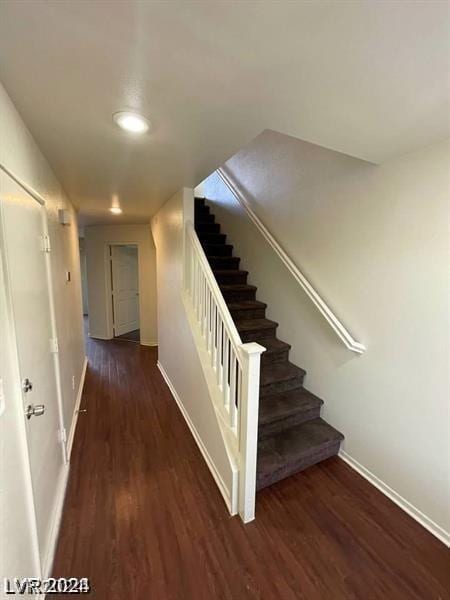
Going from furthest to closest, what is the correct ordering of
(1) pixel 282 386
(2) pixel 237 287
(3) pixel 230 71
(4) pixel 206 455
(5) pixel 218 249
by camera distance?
(5) pixel 218 249 < (2) pixel 237 287 < (1) pixel 282 386 < (4) pixel 206 455 < (3) pixel 230 71

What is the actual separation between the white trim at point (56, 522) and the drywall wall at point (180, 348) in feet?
3.25

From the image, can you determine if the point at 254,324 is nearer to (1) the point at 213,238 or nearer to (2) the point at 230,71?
(1) the point at 213,238

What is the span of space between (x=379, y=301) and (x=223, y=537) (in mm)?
1754

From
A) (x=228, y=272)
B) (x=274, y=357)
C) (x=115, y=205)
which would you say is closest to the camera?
(x=274, y=357)

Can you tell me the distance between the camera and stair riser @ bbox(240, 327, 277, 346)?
8.83 ft

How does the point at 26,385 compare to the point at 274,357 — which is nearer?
the point at 26,385

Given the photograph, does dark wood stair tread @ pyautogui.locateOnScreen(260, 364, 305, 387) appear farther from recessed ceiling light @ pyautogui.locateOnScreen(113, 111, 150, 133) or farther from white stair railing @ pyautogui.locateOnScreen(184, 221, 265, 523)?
recessed ceiling light @ pyautogui.locateOnScreen(113, 111, 150, 133)

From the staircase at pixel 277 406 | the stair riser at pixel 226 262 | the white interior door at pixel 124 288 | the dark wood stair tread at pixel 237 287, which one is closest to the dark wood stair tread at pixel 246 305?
the staircase at pixel 277 406

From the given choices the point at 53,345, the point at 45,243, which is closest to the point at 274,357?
the point at 53,345

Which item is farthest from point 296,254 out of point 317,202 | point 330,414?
point 330,414

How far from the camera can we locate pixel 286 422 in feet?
7.27

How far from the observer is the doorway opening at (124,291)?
5402mm

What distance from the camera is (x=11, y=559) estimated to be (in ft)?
3.15

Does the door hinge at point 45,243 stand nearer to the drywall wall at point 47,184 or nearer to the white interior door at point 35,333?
the white interior door at point 35,333
